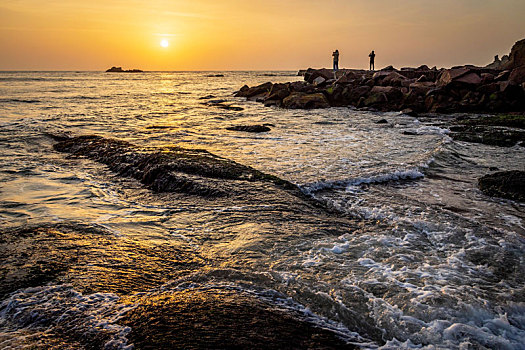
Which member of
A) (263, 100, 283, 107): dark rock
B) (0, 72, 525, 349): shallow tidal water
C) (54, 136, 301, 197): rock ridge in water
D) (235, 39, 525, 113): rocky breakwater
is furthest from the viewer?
(263, 100, 283, 107): dark rock

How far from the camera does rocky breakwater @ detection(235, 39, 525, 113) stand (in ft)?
52.8

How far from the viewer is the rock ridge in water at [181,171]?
5574 mm

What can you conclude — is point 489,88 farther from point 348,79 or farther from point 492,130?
point 348,79

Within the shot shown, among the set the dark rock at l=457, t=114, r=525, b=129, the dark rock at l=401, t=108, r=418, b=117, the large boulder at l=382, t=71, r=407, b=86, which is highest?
the large boulder at l=382, t=71, r=407, b=86

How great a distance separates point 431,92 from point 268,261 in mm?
18528

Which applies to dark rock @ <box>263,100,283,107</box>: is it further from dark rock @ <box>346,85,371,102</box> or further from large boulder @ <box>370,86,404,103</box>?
large boulder @ <box>370,86,404,103</box>

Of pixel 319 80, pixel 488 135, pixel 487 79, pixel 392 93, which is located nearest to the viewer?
pixel 488 135

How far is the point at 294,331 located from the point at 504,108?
1832 centimetres

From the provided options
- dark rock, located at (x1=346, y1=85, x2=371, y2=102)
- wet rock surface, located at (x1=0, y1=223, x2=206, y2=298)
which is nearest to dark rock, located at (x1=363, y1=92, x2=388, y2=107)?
dark rock, located at (x1=346, y1=85, x2=371, y2=102)

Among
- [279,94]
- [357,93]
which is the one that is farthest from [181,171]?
[279,94]

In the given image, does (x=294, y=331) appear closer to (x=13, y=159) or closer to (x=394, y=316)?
(x=394, y=316)

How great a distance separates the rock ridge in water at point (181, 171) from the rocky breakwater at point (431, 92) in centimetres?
1457

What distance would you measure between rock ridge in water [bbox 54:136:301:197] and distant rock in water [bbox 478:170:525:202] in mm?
3231

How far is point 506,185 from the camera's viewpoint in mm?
5523
